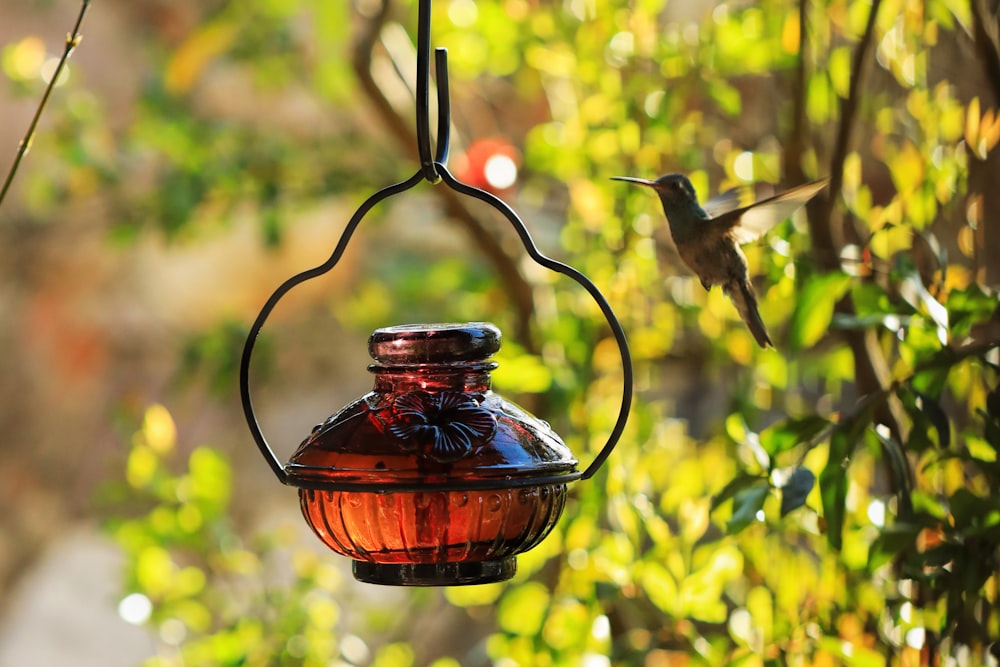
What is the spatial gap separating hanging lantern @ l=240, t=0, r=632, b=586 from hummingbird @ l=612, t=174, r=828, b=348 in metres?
0.32

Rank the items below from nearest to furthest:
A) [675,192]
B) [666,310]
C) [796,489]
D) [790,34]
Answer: [796,489]
[675,192]
[790,34]
[666,310]

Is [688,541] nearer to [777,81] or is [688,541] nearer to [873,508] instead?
[873,508]

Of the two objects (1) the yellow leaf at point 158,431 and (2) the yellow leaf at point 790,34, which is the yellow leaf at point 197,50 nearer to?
(1) the yellow leaf at point 158,431

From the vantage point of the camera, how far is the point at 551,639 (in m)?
1.52

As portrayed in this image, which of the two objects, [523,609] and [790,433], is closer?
[790,433]

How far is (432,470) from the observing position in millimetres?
732

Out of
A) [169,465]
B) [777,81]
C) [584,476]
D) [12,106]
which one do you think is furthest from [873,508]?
[12,106]

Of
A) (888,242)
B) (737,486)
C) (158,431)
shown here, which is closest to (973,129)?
(888,242)

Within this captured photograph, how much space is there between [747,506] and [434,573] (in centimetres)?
34

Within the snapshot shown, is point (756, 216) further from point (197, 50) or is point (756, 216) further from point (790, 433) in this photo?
point (197, 50)

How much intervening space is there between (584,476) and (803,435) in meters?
0.33

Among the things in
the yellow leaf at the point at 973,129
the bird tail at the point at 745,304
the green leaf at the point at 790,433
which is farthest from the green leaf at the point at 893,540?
the yellow leaf at the point at 973,129

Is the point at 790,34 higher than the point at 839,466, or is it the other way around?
the point at 790,34

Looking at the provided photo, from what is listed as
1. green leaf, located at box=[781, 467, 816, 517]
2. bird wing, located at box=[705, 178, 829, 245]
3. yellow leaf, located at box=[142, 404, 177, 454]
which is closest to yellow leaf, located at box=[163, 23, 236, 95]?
yellow leaf, located at box=[142, 404, 177, 454]
